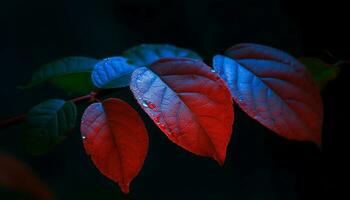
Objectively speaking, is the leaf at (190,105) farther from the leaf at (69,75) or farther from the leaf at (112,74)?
the leaf at (69,75)

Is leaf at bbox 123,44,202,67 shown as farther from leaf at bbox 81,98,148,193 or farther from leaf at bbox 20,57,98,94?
leaf at bbox 81,98,148,193

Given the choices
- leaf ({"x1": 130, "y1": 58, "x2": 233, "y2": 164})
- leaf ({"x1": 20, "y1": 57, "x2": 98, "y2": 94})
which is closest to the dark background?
leaf ({"x1": 20, "y1": 57, "x2": 98, "y2": 94})

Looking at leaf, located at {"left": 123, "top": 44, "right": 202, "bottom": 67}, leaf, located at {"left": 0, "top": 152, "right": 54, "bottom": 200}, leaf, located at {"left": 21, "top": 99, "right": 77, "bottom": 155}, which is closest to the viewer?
leaf, located at {"left": 0, "top": 152, "right": 54, "bottom": 200}

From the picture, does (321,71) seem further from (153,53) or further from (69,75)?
(69,75)

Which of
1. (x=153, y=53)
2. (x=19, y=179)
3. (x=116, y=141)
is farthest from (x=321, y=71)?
(x=19, y=179)

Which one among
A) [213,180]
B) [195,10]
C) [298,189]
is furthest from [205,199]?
[195,10]

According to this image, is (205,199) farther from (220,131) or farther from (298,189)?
(220,131)
